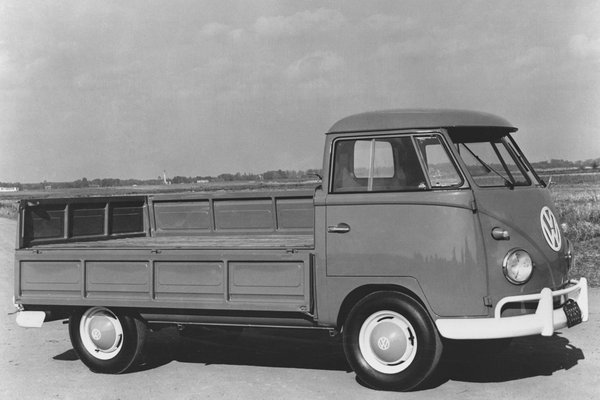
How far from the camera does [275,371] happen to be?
711 cm

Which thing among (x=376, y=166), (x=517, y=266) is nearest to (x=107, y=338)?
(x=376, y=166)

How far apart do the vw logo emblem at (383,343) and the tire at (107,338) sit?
239 cm

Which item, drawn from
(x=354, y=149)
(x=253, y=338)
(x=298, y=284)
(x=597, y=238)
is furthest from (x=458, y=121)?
(x=597, y=238)

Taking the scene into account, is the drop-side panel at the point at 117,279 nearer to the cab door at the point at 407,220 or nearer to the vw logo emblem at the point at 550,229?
the cab door at the point at 407,220

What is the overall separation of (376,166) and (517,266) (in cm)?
141

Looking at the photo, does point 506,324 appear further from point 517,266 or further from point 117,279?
point 117,279

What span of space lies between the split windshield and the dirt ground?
1.66m

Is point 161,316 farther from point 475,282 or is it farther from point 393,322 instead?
point 475,282

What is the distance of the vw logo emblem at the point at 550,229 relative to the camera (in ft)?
20.6

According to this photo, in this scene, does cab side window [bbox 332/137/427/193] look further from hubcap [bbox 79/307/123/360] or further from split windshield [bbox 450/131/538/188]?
hubcap [bbox 79/307/123/360]

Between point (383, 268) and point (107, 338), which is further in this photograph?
point (107, 338)

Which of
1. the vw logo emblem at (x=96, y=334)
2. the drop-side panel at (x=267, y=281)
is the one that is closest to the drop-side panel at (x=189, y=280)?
the drop-side panel at (x=267, y=281)

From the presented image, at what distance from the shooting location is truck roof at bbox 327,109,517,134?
629cm

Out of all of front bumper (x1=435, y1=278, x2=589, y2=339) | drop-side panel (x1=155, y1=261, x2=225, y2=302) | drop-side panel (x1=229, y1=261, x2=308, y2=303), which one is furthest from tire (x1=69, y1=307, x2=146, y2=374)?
front bumper (x1=435, y1=278, x2=589, y2=339)
